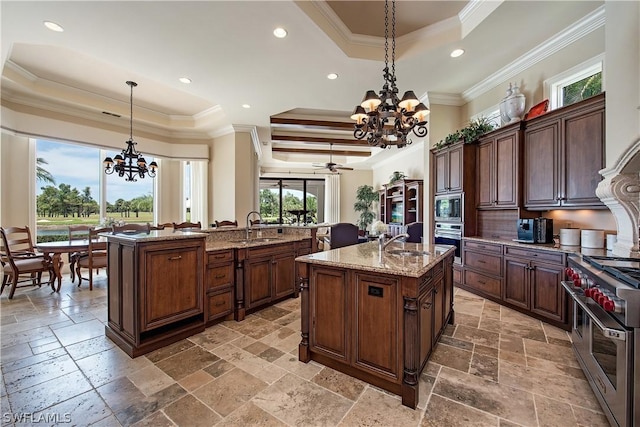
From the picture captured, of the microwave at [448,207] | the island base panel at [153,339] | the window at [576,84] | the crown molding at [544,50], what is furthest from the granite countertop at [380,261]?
the crown molding at [544,50]

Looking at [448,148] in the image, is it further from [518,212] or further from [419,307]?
[419,307]

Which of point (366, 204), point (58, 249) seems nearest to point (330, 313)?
point (58, 249)

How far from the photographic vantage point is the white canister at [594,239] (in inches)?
108

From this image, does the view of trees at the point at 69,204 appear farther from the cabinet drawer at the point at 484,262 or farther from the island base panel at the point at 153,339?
the cabinet drawer at the point at 484,262

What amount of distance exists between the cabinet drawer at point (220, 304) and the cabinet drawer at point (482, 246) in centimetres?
343

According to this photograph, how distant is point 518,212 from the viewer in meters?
3.54

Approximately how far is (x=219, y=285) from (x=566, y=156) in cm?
416

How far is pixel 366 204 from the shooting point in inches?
391

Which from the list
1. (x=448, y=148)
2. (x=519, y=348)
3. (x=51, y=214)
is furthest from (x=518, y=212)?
(x=51, y=214)

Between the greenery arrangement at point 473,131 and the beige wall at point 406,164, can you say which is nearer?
the greenery arrangement at point 473,131

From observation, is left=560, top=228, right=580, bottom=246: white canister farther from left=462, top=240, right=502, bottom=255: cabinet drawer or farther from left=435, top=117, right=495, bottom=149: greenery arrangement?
left=435, top=117, right=495, bottom=149: greenery arrangement

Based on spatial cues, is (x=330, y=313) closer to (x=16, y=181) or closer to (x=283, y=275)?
(x=283, y=275)

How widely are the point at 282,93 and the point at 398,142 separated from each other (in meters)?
2.42

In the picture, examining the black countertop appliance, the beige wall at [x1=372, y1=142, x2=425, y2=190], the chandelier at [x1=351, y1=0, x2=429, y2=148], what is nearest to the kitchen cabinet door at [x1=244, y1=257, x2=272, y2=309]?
the chandelier at [x1=351, y1=0, x2=429, y2=148]
